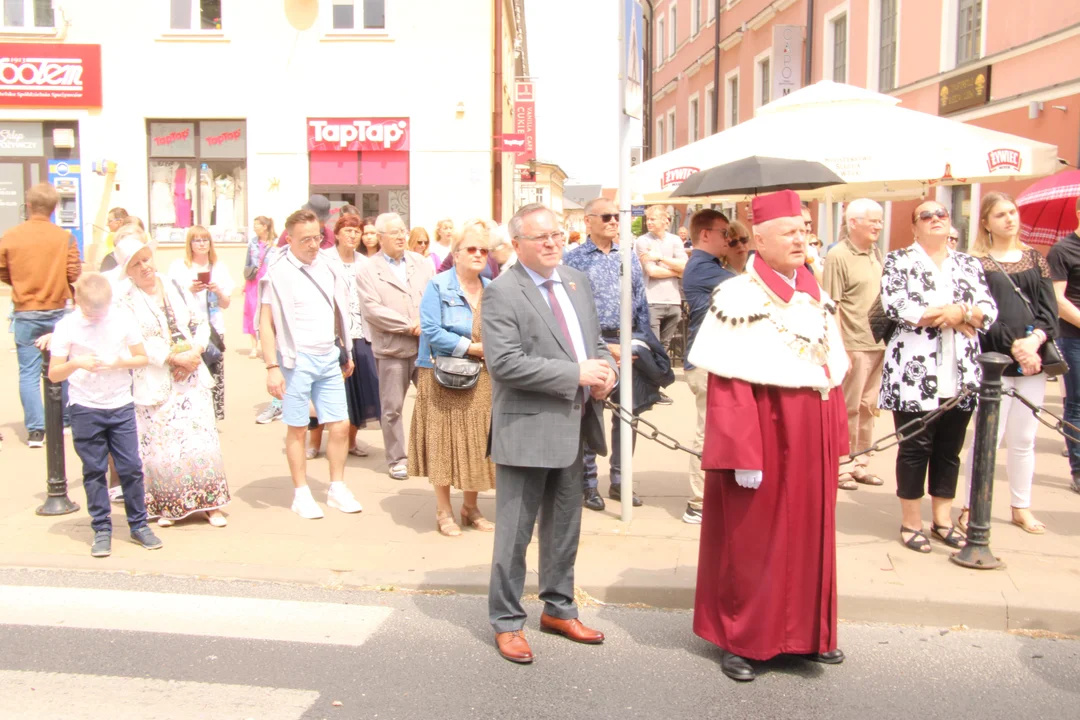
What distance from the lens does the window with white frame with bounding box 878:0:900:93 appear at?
65.2 feet

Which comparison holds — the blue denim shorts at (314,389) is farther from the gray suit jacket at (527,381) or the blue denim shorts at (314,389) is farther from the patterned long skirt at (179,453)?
the gray suit jacket at (527,381)

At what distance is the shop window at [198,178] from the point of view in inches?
768

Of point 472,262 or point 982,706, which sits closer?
point 982,706

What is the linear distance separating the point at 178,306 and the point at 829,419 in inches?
156

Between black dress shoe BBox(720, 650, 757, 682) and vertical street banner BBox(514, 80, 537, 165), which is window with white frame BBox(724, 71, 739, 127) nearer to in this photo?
vertical street banner BBox(514, 80, 537, 165)

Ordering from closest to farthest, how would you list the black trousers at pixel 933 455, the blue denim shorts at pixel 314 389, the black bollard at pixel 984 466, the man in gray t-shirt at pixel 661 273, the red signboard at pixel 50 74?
the black bollard at pixel 984 466 → the black trousers at pixel 933 455 → the blue denim shorts at pixel 314 389 → the man in gray t-shirt at pixel 661 273 → the red signboard at pixel 50 74

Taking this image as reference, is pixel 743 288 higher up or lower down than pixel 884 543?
higher up

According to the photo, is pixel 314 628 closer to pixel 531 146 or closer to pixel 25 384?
pixel 25 384

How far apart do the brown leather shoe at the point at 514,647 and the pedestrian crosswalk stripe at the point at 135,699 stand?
0.82m

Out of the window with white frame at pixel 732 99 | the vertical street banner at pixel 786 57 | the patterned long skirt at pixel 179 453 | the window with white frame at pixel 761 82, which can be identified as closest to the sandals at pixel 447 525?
the patterned long skirt at pixel 179 453

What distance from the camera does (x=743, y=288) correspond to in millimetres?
4145

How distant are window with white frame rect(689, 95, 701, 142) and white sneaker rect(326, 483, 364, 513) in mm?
29908

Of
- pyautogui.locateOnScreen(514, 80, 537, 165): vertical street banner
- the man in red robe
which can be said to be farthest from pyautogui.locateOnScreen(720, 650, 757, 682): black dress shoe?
pyautogui.locateOnScreen(514, 80, 537, 165): vertical street banner

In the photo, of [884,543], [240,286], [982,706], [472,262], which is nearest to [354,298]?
[472,262]
